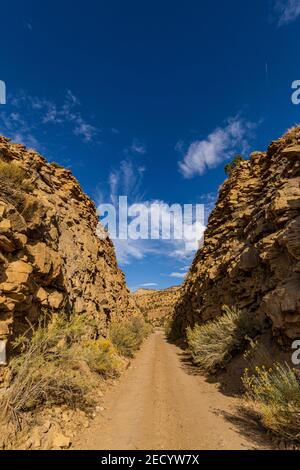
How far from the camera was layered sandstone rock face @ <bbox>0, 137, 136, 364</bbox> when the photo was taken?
6.96m

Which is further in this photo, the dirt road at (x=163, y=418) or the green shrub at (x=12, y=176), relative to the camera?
the green shrub at (x=12, y=176)

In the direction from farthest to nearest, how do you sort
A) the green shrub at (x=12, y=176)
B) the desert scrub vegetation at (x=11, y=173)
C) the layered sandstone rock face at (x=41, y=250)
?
the desert scrub vegetation at (x=11, y=173) → the green shrub at (x=12, y=176) → the layered sandstone rock face at (x=41, y=250)

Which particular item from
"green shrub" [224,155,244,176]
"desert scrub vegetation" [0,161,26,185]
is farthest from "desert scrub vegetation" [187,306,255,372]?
"green shrub" [224,155,244,176]

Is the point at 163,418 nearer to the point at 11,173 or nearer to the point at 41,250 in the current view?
the point at 41,250

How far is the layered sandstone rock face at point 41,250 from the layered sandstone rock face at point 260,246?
288 inches

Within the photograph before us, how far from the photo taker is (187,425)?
6.52 meters

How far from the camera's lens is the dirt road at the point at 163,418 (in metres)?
5.48

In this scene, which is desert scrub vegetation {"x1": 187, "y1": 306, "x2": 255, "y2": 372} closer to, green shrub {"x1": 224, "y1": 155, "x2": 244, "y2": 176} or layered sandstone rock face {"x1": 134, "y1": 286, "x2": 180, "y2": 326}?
green shrub {"x1": 224, "y1": 155, "x2": 244, "y2": 176}

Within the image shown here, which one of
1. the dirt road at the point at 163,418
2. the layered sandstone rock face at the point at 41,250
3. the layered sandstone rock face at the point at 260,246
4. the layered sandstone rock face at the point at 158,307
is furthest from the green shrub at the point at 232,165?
the layered sandstone rock face at the point at 158,307

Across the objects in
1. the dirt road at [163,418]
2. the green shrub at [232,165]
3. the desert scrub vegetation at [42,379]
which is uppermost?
the green shrub at [232,165]

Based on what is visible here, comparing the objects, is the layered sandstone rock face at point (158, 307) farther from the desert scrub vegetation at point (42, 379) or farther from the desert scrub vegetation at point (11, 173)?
the desert scrub vegetation at point (42, 379)

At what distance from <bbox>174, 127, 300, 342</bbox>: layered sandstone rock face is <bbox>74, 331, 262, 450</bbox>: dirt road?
11.3ft
